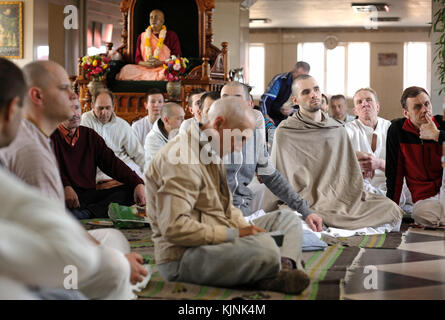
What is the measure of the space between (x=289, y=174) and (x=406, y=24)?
1603 centimetres

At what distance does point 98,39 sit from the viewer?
14766mm

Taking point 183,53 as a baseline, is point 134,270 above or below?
below

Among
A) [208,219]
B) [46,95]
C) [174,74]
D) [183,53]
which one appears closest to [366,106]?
[208,219]

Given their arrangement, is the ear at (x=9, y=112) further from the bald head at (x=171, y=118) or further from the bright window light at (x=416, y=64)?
the bright window light at (x=416, y=64)

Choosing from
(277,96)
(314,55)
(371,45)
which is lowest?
(277,96)

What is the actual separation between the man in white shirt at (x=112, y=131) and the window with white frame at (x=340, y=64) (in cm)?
1538

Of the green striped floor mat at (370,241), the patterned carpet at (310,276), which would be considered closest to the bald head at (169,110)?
the patterned carpet at (310,276)

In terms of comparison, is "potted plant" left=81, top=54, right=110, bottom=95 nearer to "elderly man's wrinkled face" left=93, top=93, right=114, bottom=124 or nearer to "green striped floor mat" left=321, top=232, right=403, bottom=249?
"elderly man's wrinkled face" left=93, top=93, right=114, bottom=124

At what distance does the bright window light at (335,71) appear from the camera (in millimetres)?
21422

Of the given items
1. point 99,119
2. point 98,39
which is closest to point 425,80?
point 98,39

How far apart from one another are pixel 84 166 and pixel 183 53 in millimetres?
6228

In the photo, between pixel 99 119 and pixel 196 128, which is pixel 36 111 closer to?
pixel 196 128

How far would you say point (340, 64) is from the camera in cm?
2145

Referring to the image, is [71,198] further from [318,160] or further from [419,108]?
[419,108]
